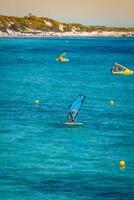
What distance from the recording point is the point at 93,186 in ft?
167

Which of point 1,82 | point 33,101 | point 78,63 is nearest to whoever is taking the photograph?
point 33,101

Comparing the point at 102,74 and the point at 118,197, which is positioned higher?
the point at 118,197

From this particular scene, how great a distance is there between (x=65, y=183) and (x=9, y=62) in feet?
425

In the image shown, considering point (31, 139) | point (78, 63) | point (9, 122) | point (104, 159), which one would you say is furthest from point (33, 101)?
point (78, 63)

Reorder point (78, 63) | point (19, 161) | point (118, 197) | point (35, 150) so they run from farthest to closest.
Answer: point (78, 63), point (35, 150), point (19, 161), point (118, 197)

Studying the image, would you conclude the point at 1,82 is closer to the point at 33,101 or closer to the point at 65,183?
the point at 33,101

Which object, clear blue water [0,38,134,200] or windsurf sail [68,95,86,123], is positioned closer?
clear blue water [0,38,134,200]

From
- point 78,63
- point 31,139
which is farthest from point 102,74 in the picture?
point 31,139

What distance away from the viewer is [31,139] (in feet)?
216

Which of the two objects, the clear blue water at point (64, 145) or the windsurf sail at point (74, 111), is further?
the windsurf sail at point (74, 111)

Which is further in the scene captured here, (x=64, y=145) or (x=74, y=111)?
(x=74, y=111)

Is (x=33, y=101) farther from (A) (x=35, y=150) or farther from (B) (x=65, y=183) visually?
(B) (x=65, y=183)

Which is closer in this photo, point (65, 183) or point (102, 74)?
point (65, 183)

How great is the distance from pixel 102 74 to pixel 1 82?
24941 mm
